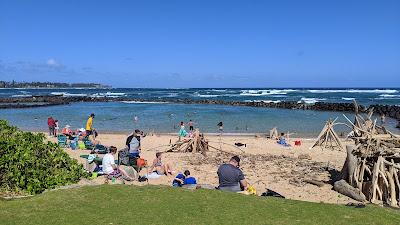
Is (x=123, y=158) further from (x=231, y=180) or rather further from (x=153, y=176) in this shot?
(x=231, y=180)

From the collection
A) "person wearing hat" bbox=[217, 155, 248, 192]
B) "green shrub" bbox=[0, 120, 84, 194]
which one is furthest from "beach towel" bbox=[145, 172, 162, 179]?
"person wearing hat" bbox=[217, 155, 248, 192]

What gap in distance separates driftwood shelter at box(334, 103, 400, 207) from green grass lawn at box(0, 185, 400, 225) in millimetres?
3871

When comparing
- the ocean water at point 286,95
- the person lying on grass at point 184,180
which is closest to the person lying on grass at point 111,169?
the person lying on grass at point 184,180

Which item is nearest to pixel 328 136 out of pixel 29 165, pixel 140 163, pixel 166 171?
pixel 166 171

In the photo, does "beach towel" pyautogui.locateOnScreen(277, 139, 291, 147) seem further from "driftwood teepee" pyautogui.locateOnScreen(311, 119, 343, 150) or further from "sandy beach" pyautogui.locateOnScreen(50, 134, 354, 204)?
"driftwood teepee" pyautogui.locateOnScreen(311, 119, 343, 150)

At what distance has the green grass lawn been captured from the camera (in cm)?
633

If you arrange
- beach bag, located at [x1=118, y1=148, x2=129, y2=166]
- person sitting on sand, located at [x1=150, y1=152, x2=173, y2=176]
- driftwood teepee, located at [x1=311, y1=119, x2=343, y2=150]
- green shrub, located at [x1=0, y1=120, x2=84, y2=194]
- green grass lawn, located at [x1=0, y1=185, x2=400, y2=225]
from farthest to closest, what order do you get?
driftwood teepee, located at [x1=311, y1=119, x2=343, y2=150] → beach bag, located at [x1=118, y1=148, x2=129, y2=166] → person sitting on sand, located at [x1=150, y1=152, x2=173, y2=176] → green shrub, located at [x1=0, y1=120, x2=84, y2=194] → green grass lawn, located at [x1=0, y1=185, x2=400, y2=225]

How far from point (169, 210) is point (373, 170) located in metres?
6.58

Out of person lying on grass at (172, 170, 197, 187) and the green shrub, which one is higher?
the green shrub

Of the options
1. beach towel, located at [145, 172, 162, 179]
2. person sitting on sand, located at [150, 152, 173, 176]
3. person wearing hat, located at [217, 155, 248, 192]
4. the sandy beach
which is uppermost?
person wearing hat, located at [217, 155, 248, 192]

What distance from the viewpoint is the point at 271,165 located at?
51.1ft

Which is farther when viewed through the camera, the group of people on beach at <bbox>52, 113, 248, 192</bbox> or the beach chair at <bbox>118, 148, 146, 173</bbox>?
the beach chair at <bbox>118, 148, 146, 173</bbox>

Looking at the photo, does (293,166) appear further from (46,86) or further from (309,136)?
(46,86)

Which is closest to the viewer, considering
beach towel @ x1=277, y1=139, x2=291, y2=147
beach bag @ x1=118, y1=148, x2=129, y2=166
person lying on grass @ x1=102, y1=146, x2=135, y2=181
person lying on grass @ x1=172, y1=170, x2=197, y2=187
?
person lying on grass @ x1=172, y1=170, x2=197, y2=187
